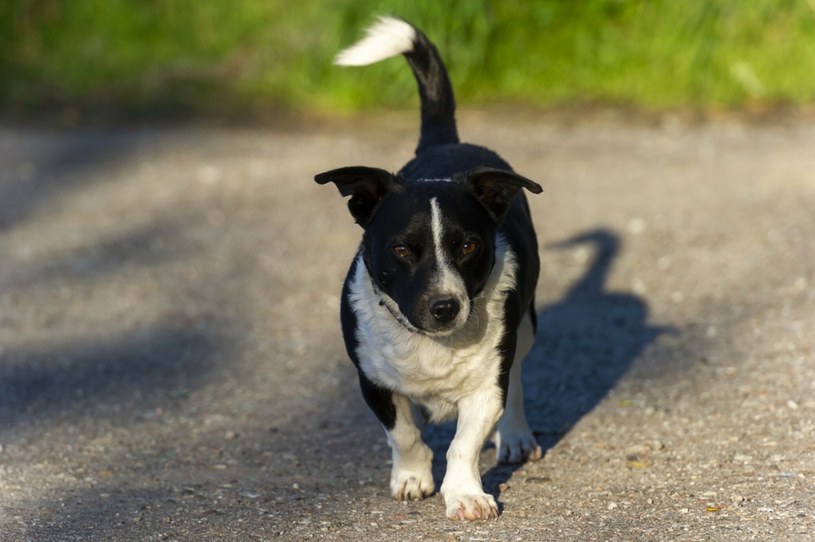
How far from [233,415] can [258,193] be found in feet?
12.9

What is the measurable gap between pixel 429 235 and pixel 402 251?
100 mm

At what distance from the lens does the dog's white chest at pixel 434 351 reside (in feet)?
14.3

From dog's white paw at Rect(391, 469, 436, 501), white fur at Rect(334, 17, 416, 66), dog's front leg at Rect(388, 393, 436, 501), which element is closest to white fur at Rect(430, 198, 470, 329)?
dog's front leg at Rect(388, 393, 436, 501)

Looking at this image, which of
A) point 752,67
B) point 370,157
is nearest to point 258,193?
point 370,157

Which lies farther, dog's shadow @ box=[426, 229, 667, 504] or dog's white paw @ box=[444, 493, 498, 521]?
dog's shadow @ box=[426, 229, 667, 504]

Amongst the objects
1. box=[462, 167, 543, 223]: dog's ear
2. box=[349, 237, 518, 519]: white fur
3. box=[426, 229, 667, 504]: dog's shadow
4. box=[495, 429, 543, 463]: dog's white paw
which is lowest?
box=[426, 229, 667, 504]: dog's shadow

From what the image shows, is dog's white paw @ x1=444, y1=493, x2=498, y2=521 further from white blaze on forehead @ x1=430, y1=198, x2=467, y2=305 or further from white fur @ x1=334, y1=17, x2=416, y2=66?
white fur @ x1=334, y1=17, x2=416, y2=66

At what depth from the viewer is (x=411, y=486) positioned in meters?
4.48

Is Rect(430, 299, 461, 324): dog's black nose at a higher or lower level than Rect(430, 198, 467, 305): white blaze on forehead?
lower

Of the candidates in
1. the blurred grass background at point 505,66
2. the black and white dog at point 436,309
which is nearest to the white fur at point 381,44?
the black and white dog at point 436,309

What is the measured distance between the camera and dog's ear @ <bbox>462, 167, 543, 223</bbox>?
170 inches

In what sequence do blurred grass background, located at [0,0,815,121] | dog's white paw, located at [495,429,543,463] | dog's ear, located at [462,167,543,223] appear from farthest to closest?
blurred grass background, located at [0,0,815,121] → dog's white paw, located at [495,429,543,463] → dog's ear, located at [462,167,543,223]

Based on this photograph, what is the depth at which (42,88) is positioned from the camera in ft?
40.7

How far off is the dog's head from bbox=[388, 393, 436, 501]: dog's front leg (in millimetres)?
356
